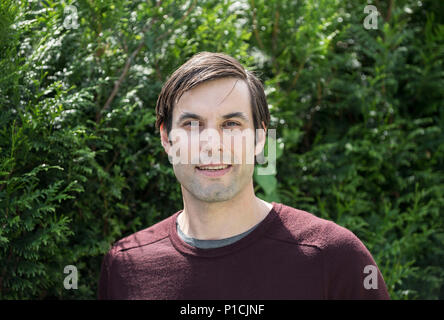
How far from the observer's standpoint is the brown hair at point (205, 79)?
2.16 metres

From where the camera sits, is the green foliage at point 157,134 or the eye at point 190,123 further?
the green foliage at point 157,134

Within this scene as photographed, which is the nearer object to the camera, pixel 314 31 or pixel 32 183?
pixel 32 183

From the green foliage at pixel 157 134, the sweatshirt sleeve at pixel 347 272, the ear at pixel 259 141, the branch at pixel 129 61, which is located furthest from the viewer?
the branch at pixel 129 61

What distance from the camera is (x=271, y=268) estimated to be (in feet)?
6.79

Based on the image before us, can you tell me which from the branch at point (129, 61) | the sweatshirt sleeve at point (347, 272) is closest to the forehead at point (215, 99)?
the sweatshirt sleeve at point (347, 272)

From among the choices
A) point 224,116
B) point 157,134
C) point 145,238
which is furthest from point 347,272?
point 157,134

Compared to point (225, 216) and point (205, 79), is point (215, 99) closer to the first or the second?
point (205, 79)

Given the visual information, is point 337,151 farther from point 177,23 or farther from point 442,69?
point 177,23

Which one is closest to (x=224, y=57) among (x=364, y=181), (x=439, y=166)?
(x=364, y=181)

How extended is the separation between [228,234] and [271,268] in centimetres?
25

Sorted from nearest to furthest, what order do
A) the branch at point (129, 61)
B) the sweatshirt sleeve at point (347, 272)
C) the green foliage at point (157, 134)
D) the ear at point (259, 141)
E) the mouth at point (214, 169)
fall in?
the sweatshirt sleeve at point (347, 272) → the mouth at point (214, 169) → the ear at point (259, 141) → the green foliage at point (157, 134) → the branch at point (129, 61)

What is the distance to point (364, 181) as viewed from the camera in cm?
373

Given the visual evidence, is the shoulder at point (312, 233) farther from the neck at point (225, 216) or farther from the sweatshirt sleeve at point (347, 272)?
the neck at point (225, 216)

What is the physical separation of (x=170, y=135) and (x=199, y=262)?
1.85 feet
